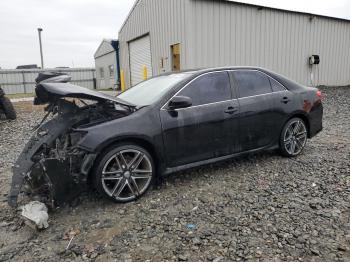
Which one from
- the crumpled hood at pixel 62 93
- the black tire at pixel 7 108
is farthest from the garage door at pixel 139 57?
the crumpled hood at pixel 62 93

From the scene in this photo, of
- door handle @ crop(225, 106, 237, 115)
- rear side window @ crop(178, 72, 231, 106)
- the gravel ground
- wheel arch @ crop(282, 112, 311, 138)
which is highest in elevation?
rear side window @ crop(178, 72, 231, 106)

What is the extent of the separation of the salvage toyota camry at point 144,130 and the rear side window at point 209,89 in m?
0.01

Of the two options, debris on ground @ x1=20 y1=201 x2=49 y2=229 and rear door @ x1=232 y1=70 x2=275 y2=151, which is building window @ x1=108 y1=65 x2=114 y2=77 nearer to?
rear door @ x1=232 y1=70 x2=275 y2=151

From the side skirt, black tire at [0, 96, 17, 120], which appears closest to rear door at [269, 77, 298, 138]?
the side skirt

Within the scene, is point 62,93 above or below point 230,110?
above

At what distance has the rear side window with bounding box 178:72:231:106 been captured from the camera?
3.93 meters

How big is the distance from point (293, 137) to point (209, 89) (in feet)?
5.74

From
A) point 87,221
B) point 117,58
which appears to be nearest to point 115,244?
point 87,221

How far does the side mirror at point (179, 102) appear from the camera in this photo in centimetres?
362

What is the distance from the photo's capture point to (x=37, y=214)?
3045 millimetres

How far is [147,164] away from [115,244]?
1065 mm

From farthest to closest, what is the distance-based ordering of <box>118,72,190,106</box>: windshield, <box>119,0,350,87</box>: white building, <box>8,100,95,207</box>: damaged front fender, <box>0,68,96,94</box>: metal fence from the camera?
<box>0,68,96,94</box>: metal fence
<box>119,0,350,87</box>: white building
<box>118,72,190,106</box>: windshield
<box>8,100,95,207</box>: damaged front fender

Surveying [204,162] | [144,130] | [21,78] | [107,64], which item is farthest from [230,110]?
[21,78]

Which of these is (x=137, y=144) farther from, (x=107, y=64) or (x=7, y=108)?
(x=107, y=64)
